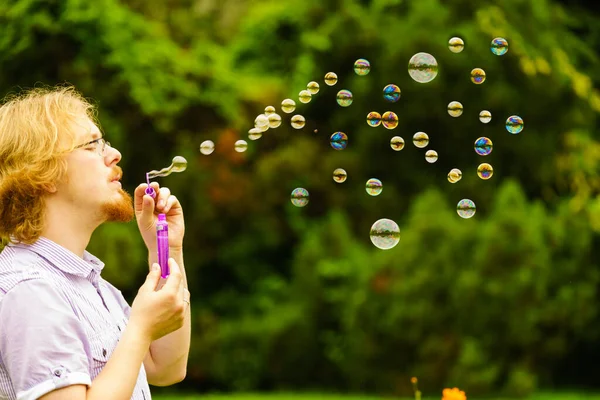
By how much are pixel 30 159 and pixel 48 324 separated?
378mm

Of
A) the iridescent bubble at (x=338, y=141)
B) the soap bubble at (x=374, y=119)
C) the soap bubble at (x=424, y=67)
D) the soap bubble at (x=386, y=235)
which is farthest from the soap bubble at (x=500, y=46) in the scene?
the soap bubble at (x=386, y=235)

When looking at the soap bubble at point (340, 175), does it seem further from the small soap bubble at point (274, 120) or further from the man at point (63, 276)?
the man at point (63, 276)

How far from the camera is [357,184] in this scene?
9.22 m

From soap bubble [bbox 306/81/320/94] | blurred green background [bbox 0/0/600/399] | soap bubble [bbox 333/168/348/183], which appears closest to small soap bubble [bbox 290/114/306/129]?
soap bubble [bbox 306/81/320/94]

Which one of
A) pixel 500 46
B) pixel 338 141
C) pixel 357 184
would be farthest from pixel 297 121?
pixel 357 184

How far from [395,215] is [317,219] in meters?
0.79

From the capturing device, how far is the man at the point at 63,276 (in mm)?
1656

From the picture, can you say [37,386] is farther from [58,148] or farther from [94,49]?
[94,49]

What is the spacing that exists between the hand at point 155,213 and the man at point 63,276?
0.02m

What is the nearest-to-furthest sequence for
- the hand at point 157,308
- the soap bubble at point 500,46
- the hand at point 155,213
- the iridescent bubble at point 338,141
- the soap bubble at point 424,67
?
the hand at point 157,308, the hand at point 155,213, the iridescent bubble at point 338,141, the soap bubble at point 424,67, the soap bubble at point 500,46

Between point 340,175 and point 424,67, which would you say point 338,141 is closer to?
point 340,175

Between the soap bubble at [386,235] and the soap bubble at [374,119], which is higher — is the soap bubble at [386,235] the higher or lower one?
the lower one

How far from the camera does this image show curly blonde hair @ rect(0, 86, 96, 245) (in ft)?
6.11

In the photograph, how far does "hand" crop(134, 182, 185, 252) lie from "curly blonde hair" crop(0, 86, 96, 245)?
0.24m
